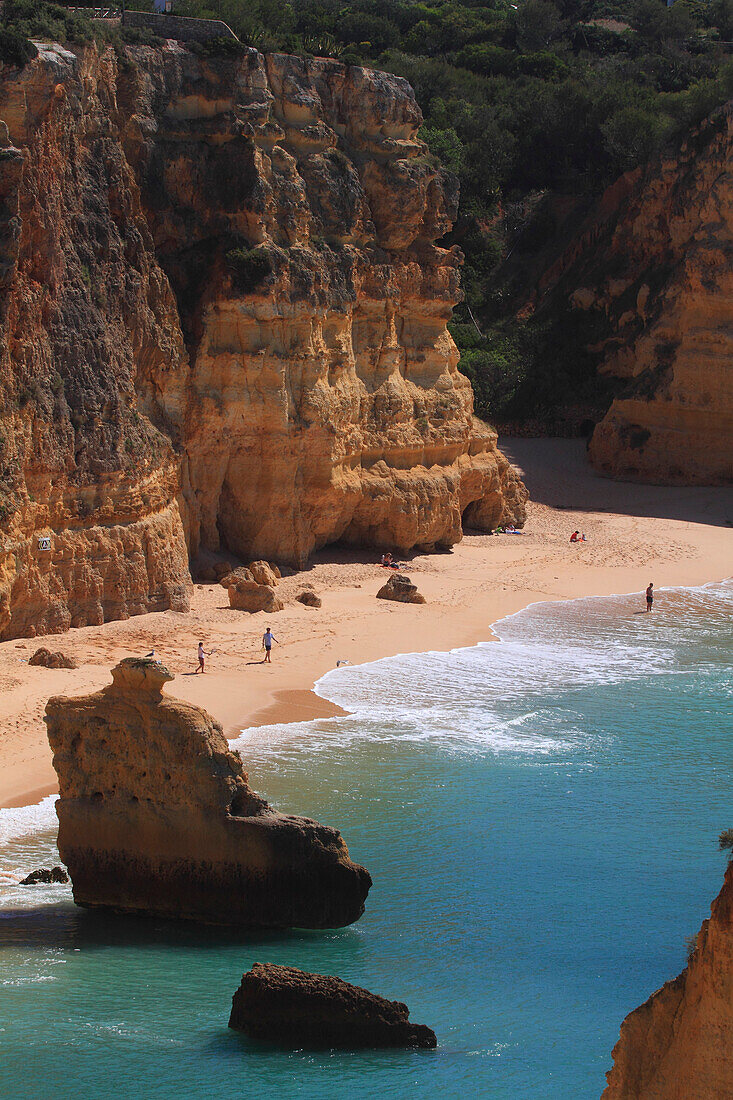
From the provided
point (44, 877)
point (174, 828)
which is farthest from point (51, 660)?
point (174, 828)

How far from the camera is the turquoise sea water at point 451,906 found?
39.2ft

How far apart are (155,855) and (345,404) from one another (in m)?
18.4

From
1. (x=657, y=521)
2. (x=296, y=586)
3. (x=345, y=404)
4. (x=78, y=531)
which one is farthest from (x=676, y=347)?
(x=78, y=531)

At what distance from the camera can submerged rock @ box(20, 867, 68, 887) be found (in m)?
15.3

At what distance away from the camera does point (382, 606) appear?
29.0m

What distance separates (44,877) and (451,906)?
487 centimetres

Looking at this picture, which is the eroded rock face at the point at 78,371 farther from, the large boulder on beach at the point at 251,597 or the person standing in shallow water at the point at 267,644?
the person standing in shallow water at the point at 267,644

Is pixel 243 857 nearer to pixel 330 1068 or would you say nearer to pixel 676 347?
pixel 330 1068

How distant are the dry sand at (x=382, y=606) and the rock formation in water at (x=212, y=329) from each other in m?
1.08

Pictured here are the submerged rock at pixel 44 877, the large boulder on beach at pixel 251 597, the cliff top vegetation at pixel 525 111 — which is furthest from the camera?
the cliff top vegetation at pixel 525 111

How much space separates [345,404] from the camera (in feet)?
104

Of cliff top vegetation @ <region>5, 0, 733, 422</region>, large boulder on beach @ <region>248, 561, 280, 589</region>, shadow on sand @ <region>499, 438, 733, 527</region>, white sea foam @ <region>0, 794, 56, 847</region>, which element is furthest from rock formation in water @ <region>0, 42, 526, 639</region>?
cliff top vegetation @ <region>5, 0, 733, 422</region>

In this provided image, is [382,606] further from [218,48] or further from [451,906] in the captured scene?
[451,906]

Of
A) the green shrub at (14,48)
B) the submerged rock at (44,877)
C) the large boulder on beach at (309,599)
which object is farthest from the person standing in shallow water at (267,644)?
the green shrub at (14,48)
